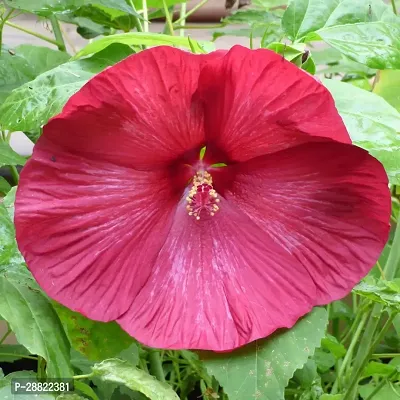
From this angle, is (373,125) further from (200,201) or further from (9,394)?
(9,394)

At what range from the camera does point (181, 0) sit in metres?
0.67

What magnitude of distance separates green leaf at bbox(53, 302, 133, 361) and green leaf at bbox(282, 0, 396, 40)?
278 mm

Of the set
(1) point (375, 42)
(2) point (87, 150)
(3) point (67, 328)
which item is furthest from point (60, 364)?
(1) point (375, 42)

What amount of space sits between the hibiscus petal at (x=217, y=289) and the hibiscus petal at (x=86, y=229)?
14mm

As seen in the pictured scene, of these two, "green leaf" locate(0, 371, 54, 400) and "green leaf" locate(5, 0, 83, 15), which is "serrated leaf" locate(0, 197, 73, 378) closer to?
"green leaf" locate(0, 371, 54, 400)

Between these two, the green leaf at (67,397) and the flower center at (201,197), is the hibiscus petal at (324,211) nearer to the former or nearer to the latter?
the flower center at (201,197)

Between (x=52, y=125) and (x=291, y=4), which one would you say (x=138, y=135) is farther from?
(x=291, y=4)

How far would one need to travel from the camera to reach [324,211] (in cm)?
43

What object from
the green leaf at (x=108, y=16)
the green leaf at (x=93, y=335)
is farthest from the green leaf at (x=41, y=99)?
the green leaf at (x=108, y=16)

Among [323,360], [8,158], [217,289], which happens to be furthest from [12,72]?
[323,360]

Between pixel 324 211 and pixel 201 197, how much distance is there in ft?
0.31

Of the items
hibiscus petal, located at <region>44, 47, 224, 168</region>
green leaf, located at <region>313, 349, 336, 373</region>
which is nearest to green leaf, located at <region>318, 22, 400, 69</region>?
hibiscus petal, located at <region>44, 47, 224, 168</region>

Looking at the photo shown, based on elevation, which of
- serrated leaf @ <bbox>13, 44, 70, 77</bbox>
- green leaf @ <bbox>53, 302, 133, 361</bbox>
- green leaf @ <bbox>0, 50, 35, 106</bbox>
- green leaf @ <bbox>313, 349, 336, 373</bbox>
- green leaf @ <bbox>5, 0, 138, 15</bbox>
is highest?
green leaf @ <bbox>5, 0, 138, 15</bbox>

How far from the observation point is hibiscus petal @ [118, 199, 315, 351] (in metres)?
0.41
